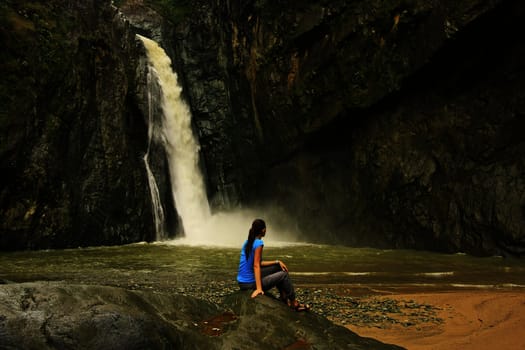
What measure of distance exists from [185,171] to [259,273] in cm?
2101

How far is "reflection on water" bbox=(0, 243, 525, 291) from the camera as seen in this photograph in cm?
1062

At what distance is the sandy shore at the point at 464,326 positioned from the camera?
5.72 m

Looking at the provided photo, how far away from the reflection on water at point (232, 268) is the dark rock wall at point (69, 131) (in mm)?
1733

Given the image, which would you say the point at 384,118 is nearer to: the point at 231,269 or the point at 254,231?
the point at 231,269

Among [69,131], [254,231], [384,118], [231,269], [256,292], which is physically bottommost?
[231,269]

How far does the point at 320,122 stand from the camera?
70.0 ft

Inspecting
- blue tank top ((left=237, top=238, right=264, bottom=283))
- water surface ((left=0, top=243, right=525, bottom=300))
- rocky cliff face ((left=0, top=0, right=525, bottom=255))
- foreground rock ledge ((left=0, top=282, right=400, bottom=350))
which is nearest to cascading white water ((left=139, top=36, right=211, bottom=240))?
rocky cliff face ((left=0, top=0, right=525, bottom=255))

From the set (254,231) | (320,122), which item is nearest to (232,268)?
(254,231)

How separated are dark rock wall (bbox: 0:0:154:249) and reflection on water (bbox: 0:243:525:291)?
1.73m

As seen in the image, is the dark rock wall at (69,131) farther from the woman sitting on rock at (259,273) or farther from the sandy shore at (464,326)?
the sandy shore at (464,326)

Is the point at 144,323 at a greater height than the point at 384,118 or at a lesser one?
lesser

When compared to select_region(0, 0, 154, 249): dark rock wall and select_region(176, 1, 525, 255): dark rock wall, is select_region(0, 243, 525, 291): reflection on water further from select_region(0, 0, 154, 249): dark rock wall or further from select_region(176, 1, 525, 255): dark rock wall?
select_region(176, 1, 525, 255): dark rock wall

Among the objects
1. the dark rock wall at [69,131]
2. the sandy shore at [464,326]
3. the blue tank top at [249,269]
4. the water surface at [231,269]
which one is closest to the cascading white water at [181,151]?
the dark rock wall at [69,131]

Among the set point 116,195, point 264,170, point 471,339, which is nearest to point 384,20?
point 264,170
